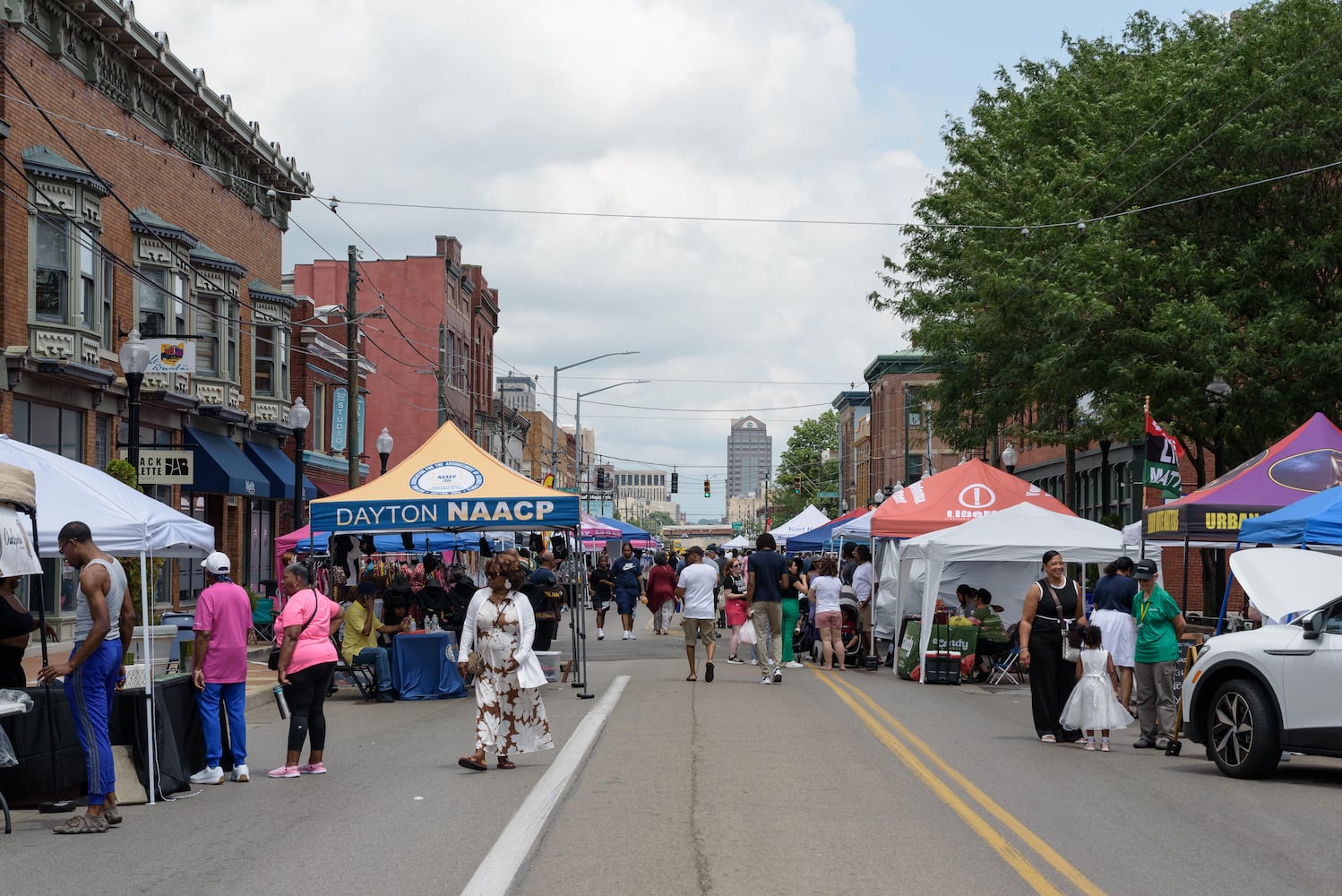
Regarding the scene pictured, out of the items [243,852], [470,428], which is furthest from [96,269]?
[470,428]

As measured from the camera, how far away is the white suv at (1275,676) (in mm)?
11625

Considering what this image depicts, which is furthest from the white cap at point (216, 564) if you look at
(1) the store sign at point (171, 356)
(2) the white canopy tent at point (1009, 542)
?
(1) the store sign at point (171, 356)

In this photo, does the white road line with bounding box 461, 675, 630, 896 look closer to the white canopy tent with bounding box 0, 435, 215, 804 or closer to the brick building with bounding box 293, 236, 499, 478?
the white canopy tent with bounding box 0, 435, 215, 804

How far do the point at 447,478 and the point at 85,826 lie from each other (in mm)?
11070

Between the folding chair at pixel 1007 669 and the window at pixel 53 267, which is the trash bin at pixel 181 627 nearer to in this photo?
the window at pixel 53 267

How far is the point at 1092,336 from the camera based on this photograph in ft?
87.9

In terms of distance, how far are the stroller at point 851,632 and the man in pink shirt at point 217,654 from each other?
1456cm

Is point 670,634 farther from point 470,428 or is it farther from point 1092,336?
point 470,428

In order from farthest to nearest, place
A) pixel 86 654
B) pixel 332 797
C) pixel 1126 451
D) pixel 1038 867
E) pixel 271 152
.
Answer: pixel 1126 451, pixel 271 152, pixel 332 797, pixel 86 654, pixel 1038 867

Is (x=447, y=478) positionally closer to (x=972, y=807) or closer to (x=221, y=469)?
(x=972, y=807)

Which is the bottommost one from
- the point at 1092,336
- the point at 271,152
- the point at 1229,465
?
the point at 1229,465

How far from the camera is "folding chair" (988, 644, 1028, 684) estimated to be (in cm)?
2205

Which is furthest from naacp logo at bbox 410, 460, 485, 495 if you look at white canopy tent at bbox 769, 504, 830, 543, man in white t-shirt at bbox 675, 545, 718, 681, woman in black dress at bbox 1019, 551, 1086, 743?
white canopy tent at bbox 769, 504, 830, 543

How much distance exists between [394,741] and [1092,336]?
55.5 feet
